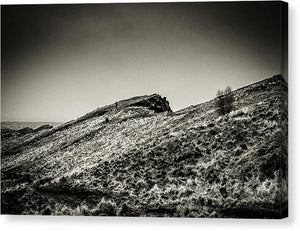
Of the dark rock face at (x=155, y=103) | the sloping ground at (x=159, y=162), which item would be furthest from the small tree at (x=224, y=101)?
the dark rock face at (x=155, y=103)

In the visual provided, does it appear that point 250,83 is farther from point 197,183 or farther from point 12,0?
point 12,0

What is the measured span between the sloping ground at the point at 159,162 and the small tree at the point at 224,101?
0.05 metres

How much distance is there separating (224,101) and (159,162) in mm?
788

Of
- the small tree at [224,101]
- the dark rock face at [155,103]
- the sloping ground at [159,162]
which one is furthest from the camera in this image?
the dark rock face at [155,103]

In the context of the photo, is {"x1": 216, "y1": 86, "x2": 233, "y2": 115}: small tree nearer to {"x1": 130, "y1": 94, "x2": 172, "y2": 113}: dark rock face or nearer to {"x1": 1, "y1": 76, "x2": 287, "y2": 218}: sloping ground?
{"x1": 1, "y1": 76, "x2": 287, "y2": 218}: sloping ground

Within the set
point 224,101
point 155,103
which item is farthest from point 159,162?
point 224,101

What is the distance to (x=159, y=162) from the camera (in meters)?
8.02

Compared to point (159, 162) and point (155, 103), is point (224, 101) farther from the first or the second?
point (159, 162)

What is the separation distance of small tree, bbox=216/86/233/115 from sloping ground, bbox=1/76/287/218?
5cm

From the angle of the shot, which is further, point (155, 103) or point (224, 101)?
point (155, 103)

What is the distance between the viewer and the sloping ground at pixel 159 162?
7805mm

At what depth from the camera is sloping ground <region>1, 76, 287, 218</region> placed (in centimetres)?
780

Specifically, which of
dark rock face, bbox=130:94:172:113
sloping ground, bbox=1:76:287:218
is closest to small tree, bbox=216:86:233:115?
sloping ground, bbox=1:76:287:218

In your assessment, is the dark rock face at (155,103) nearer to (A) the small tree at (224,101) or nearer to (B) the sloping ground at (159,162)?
(B) the sloping ground at (159,162)
